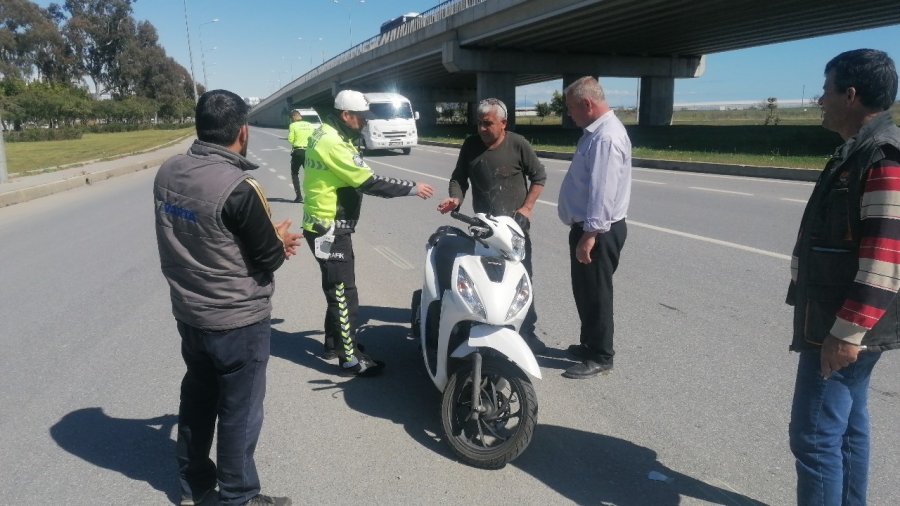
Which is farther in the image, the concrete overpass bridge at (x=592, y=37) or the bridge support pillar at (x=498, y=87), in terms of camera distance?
the bridge support pillar at (x=498, y=87)

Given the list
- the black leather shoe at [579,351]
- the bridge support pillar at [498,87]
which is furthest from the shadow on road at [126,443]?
the bridge support pillar at [498,87]

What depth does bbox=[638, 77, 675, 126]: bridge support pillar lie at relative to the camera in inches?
1766

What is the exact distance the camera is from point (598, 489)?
3033 mm

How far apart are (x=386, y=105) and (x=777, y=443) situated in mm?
26866

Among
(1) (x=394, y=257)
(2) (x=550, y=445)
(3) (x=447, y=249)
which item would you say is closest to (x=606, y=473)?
(2) (x=550, y=445)

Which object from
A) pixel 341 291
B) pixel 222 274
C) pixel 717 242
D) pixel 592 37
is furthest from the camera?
pixel 592 37

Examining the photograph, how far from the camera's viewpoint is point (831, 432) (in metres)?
2.37

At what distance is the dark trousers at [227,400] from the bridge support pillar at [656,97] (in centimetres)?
4573

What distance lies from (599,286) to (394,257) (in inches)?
162

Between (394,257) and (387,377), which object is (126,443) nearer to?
(387,377)

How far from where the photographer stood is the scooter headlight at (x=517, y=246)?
3.41m

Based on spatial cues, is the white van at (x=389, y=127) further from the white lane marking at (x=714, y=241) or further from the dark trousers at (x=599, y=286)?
the dark trousers at (x=599, y=286)

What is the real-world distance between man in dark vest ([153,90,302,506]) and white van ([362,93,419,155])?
2416cm

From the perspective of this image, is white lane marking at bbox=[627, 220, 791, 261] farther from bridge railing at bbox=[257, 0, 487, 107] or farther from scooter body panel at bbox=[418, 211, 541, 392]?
bridge railing at bbox=[257, 0, 487, 107]
